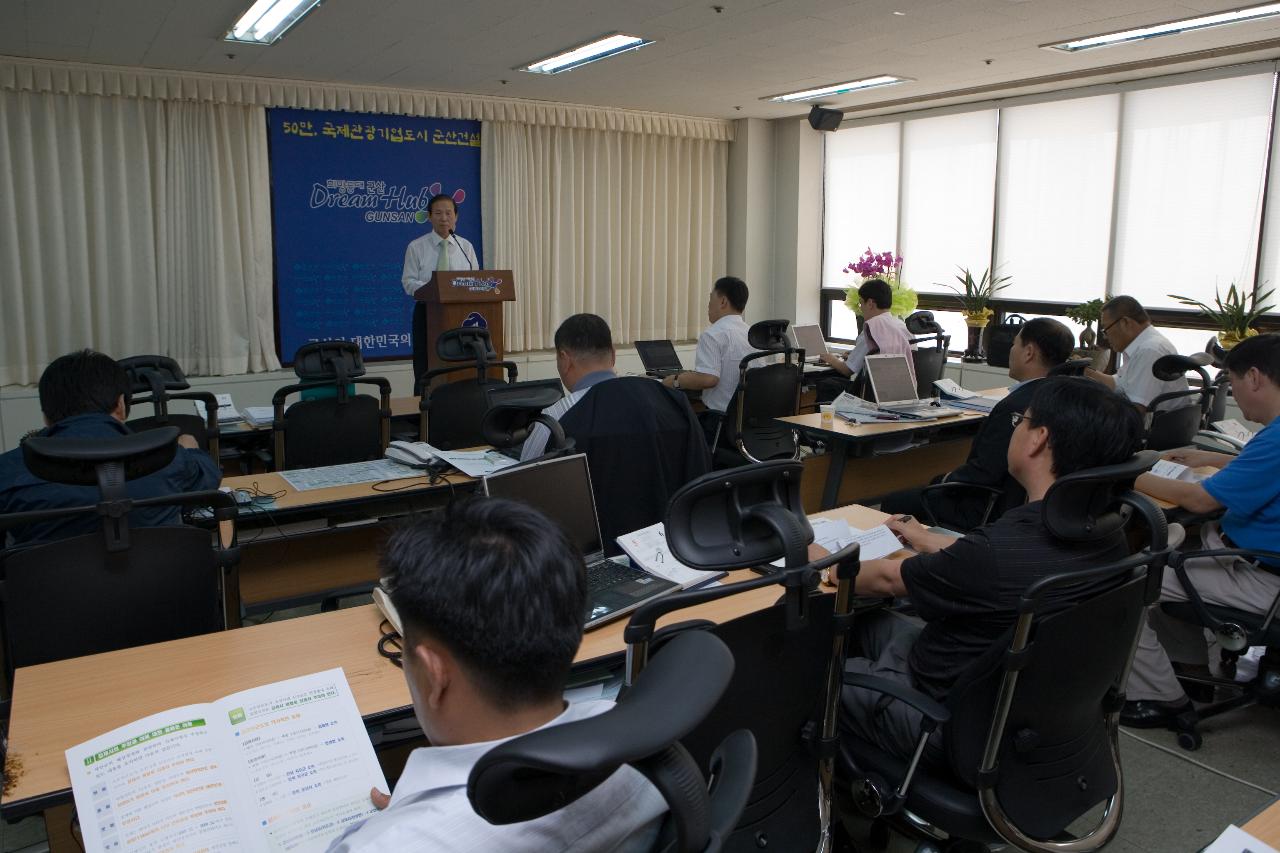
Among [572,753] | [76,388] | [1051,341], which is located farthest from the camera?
A: [1051,341]

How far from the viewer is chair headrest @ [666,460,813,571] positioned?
48.6 inches

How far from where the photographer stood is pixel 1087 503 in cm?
183

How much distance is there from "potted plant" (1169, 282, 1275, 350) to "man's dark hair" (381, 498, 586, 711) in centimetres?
593

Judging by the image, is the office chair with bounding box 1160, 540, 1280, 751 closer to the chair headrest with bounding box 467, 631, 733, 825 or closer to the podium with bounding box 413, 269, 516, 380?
the chair headrest with bounding box 467, 631, 733, 825

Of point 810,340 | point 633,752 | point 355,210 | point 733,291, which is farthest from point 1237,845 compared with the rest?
point 355,210

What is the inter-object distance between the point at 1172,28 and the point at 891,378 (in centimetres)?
268

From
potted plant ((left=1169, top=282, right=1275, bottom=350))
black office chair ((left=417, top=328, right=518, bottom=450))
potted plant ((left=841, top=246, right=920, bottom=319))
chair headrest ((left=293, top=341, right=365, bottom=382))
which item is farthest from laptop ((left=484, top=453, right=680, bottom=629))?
potted plant ((left=841, top=246, right=920, bottom=319))

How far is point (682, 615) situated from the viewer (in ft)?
7.06

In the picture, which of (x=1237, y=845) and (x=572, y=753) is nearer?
(x=572, y=753)

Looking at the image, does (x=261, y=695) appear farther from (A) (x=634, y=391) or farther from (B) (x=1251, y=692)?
(B) (x=1251, y=692)

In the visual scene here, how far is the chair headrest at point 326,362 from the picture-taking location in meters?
3.89

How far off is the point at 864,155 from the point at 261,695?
846 centimetres

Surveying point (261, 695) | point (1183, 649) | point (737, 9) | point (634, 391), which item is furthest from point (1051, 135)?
point (261, 695)

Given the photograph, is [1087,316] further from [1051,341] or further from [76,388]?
[76,388]
